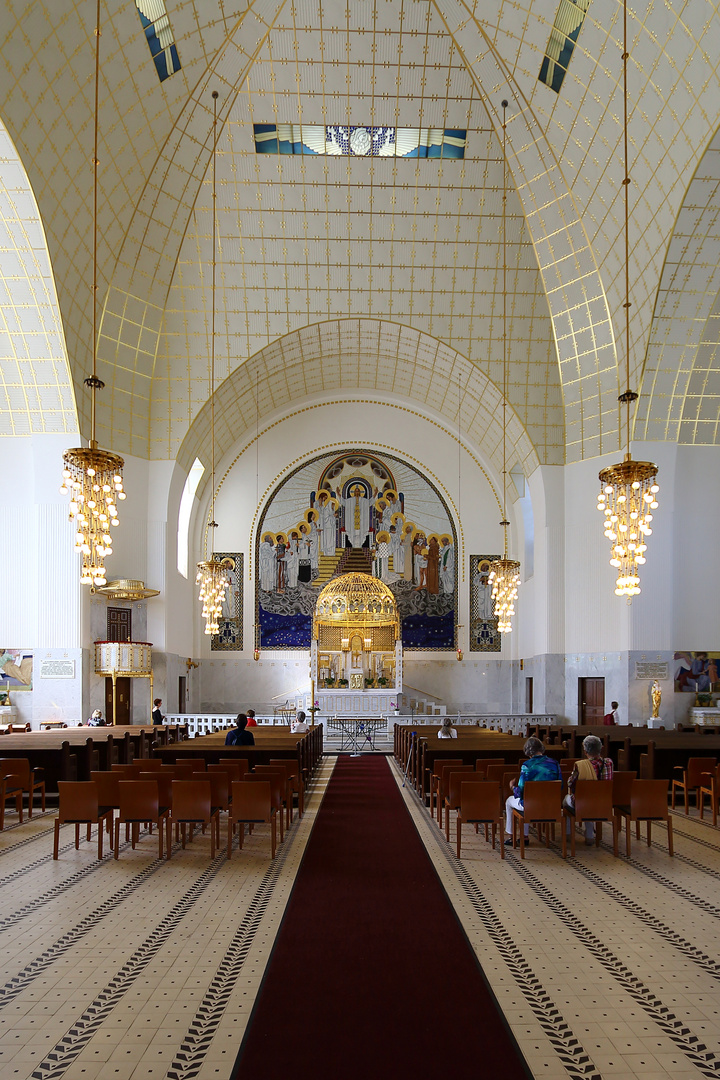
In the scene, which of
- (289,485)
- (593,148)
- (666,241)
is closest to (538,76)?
(593,148)

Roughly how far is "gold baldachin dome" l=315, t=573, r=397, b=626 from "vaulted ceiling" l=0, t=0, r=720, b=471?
616 cm

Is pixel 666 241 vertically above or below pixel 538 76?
below

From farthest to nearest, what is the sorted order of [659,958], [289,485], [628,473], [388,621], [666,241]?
[289,485]
[388,621]
[666,241]
[628,473]
[659,958]

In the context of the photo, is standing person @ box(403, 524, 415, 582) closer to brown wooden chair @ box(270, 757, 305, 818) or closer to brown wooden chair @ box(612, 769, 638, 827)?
brown wooden chair @ box(270, 757, 305, 818)

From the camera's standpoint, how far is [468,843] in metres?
8.59

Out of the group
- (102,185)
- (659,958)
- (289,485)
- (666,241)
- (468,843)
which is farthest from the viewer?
(289,485)

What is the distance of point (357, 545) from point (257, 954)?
21170mm

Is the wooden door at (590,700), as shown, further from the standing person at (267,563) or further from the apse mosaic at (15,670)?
the apse mosaic at (15,670)

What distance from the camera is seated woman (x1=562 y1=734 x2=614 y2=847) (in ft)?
26.3

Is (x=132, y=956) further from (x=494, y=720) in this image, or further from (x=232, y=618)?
(x=232, y=618)

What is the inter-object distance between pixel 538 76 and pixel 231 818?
1546cm

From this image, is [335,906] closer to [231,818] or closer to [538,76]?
[231,818]

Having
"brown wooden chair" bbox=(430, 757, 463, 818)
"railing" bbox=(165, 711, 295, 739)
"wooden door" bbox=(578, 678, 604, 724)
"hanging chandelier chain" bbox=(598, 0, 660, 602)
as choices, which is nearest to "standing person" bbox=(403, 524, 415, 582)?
"wooden door" bbox=(578, 678, 604, 724)

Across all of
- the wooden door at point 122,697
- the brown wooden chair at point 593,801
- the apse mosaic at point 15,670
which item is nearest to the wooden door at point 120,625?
the wooden door at point 122,697
